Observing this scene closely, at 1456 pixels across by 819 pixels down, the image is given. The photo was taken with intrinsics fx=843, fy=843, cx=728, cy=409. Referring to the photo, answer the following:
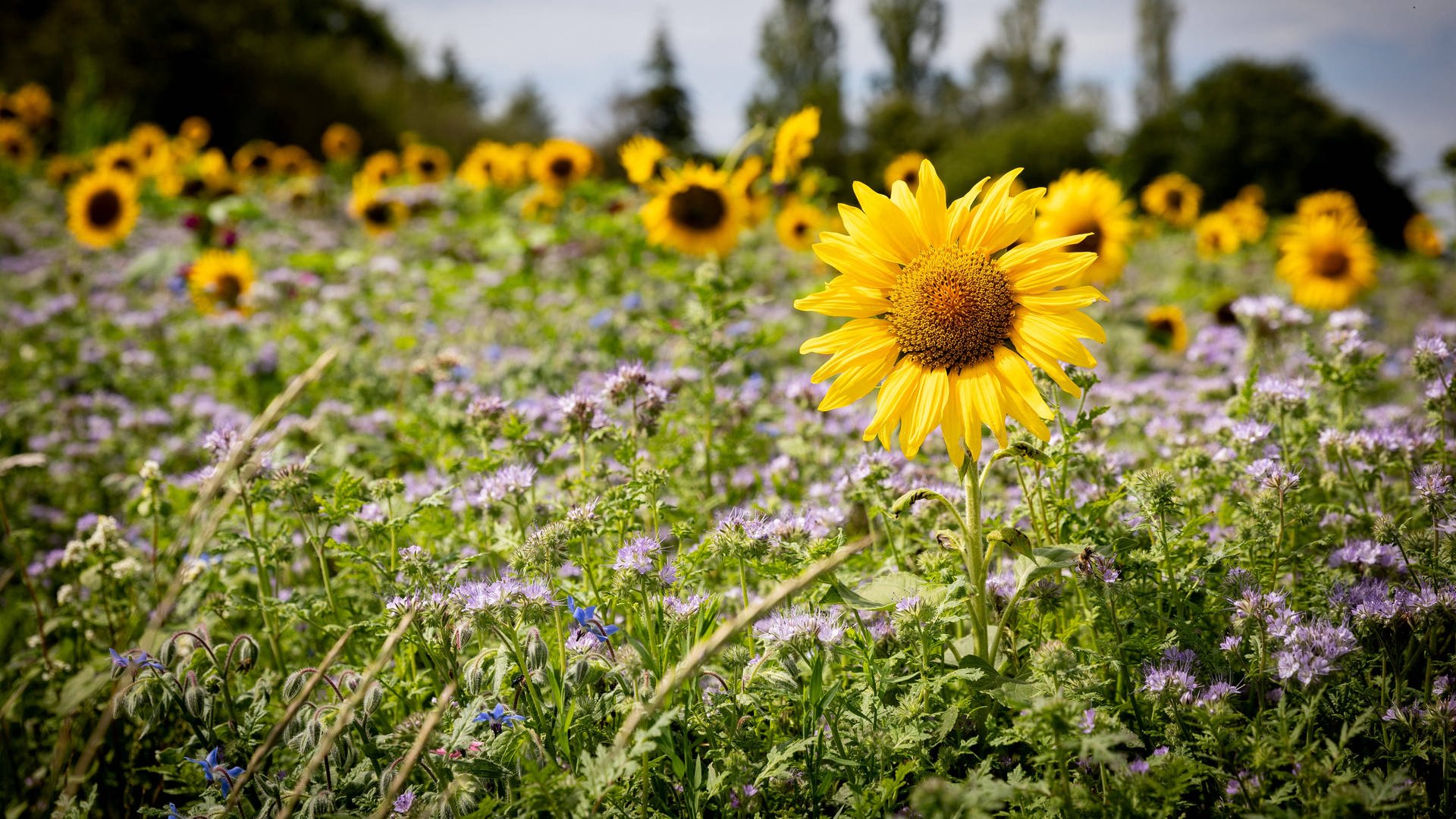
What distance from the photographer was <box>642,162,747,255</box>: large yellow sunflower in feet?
15.7

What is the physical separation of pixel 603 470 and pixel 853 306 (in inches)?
36.6

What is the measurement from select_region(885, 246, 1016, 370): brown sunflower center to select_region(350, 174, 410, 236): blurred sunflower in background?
6677 mm

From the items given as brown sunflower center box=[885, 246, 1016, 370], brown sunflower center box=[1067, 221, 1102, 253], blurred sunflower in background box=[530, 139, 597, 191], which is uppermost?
blurred sunflower in background box=[530, 139, 597, 191]

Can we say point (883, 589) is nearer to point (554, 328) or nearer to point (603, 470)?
point (603, 470)

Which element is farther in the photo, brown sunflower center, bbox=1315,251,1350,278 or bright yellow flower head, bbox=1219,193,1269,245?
bright yellow flower head, bbox=1219,193,1269,245

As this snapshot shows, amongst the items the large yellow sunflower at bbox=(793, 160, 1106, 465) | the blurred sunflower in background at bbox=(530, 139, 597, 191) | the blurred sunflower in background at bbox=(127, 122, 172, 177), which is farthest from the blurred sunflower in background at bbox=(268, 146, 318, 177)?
the large yellow sunflower at bbox=(793, 160, 1106, 465)

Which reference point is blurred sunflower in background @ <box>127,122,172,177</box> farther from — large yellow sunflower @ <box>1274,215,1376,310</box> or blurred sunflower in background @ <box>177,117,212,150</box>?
large yellow sunflower @ <box>1274,215,1376,310</box>

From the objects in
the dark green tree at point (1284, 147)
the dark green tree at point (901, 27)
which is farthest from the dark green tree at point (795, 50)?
the dark green tree at point (1284, 147)

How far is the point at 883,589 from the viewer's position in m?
1.92

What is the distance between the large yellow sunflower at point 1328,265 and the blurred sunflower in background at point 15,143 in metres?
13.0

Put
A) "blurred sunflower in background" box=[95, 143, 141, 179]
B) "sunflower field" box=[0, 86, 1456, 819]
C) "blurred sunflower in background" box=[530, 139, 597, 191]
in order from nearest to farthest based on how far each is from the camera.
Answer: "sunflower field" box=[0, 86, 1456, 819] → "blurred sunflower in background" box=[530, 139, 597, 191] → "blurred sunflower in background" box=[95, 143, 141, 179]

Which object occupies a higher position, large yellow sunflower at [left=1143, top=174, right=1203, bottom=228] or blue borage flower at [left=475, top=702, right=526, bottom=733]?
large yellow sunflower at [left=1143, top=174, right=1203, bottom=228]

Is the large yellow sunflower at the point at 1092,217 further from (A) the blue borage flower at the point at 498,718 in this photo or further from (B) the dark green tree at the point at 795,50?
(B) the dark green tree at the point at 795,50

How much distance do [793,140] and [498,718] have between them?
3770 mm
